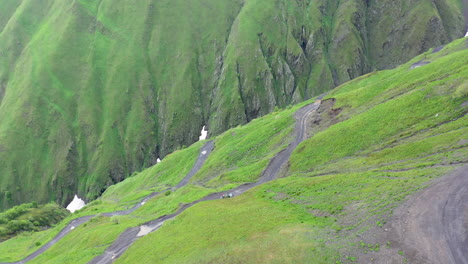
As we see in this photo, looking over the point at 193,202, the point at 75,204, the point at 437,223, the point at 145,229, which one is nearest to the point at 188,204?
the point at 193,202

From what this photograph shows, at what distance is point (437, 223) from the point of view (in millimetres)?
29906

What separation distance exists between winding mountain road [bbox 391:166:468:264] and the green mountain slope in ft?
4.60

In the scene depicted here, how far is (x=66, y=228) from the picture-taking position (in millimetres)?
88625

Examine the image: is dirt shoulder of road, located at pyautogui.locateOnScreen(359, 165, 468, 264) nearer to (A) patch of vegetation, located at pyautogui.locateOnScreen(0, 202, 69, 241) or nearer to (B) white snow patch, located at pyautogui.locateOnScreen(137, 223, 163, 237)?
(B) white snow patch, located at pyautogui.locateOnScreen(137, 223, 163, 237)

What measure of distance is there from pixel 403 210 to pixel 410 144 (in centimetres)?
2344

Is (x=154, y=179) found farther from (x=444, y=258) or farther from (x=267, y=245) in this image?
(x=444, y=258)

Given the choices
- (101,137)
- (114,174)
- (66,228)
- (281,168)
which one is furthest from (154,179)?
(101,137)

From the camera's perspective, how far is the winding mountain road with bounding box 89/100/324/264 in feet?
175

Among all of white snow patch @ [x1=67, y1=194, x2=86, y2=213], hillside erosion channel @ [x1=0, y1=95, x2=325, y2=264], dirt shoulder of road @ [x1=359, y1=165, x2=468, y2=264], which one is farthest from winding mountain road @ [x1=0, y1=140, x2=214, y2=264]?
white snow patch @ [x1=67, y1=194, x2=86, y2=213]

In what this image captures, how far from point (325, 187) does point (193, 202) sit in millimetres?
31078

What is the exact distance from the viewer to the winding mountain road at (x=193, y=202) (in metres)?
53.2

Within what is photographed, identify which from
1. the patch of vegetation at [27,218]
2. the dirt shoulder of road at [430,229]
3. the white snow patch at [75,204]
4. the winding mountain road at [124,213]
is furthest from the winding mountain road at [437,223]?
the white snow patch at [75,204]

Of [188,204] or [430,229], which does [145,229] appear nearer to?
[188,204]

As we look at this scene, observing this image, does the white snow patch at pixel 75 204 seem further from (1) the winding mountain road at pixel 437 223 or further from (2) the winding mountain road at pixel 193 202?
(1) the winding mountain road at pixel 437 223
